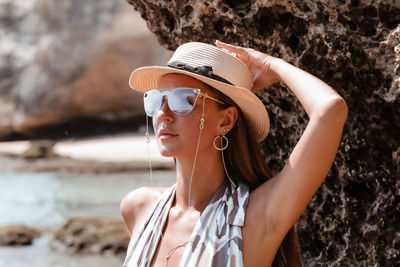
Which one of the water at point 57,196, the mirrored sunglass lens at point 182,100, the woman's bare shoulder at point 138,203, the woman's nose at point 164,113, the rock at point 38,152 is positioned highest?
the mirrored sunglass lens at point 182,100

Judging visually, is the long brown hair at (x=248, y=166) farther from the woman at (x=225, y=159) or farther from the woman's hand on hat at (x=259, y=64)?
the woman's hand on hat at (x=259, y=64)

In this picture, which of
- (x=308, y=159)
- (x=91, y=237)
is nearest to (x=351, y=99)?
(x=308, y=159)

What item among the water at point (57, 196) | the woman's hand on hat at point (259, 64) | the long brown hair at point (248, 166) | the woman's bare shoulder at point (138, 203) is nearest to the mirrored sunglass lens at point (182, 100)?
the long brown hair at point (248, 166)

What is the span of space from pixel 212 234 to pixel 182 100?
46 centimetres

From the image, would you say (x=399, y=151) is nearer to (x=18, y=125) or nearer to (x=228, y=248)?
(x=228, y=248)

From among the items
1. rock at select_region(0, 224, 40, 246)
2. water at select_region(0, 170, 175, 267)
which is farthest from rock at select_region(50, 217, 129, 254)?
rock at select_region(0, 224, 40, 246)

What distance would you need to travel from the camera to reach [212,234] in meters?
2.18

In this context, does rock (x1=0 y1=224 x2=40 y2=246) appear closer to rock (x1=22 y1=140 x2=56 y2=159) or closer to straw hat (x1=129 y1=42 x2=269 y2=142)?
straw hat (x1=129 y1=42 x2=269 y2=142)

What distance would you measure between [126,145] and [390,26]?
13.2 metres

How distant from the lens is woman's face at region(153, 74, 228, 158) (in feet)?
7.48

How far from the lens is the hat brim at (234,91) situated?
2.28 m

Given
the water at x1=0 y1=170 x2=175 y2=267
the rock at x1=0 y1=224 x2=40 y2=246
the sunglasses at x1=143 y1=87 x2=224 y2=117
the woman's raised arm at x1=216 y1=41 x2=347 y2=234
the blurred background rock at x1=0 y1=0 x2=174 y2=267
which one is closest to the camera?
the woman's raised arm at x1=216 y1=41 x2=347 y2=234

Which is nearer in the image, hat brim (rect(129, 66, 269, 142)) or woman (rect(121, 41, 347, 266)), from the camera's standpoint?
woman (rect(121, 41, 347, 266))

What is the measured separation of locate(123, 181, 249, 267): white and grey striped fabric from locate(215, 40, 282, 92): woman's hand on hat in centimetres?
39
